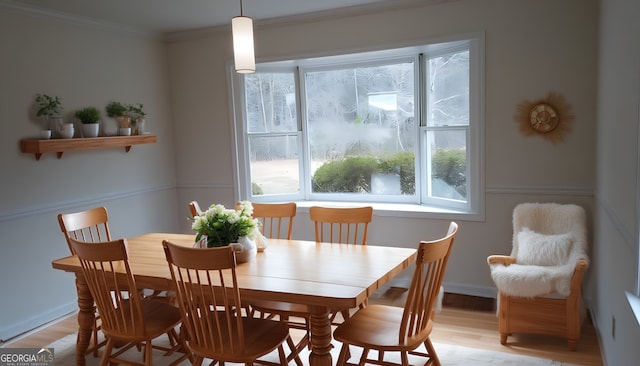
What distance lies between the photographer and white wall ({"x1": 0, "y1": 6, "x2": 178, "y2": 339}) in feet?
12.0

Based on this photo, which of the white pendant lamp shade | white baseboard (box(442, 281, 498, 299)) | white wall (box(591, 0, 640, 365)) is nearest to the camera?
white wall (box(591, 0, 640, 365))

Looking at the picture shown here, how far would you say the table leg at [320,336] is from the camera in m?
2.27

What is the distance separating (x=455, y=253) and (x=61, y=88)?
11.4ft

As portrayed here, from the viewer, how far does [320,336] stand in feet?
7.49

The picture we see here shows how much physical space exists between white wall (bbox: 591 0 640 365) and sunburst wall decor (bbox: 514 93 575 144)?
29cm

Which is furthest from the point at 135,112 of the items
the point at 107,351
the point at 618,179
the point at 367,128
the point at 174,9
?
the point at 618,179

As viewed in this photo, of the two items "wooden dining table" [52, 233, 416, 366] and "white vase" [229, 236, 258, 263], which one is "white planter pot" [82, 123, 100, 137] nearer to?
"wooden dining table" [52, 233, 416, 366]

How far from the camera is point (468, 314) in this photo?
149 inches

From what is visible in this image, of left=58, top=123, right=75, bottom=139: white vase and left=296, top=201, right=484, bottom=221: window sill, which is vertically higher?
left=58, top=123, right=75, bottom=139: white vase

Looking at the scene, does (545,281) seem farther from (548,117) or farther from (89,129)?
(89,129)

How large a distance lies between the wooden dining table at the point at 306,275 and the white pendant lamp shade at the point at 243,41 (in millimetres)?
1079

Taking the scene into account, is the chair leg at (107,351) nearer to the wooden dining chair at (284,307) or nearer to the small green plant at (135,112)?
the wooden dining chair at (284,307)

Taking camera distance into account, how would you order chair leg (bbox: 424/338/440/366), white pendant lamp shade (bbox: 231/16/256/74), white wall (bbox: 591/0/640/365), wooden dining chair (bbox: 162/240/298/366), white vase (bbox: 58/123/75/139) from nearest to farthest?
1. white wall (bbox: 591/0/640/365)
2. wooden dining chair (bbox: 162/240/298/366)
3. chair leg (bbox: 424/338/440/366)
4. white pendant lamp shade (bbox: 231/16/256/74)
5. white vase (bbox: 58/123/75/139)

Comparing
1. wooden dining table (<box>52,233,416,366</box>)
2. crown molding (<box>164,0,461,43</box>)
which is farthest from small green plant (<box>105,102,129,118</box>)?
wooden dining table (<box>52,233,416,366</box>)
